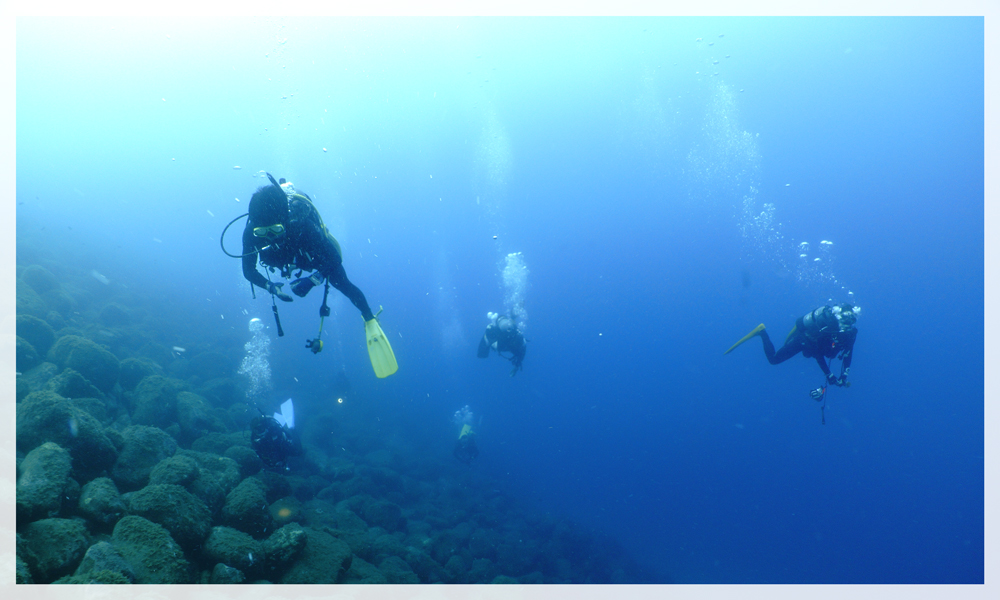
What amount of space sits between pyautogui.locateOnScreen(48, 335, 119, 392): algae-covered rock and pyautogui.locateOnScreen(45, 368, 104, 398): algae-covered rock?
0.48 metres

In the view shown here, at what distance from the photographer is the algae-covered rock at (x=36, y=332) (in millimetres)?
6102

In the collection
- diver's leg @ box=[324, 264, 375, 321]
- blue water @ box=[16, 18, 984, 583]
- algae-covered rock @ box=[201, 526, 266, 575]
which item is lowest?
algae-covered rock @ box=[201, 526, 266, 575]

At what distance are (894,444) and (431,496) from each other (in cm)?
Result: 8921

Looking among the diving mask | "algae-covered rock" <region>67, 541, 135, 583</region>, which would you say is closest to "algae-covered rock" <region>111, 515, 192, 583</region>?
"algae-covered rock" <region>67, 541, 135, 583</region>

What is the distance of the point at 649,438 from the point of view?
5031 centimetres

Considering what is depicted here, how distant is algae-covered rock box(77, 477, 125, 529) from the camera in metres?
3.38

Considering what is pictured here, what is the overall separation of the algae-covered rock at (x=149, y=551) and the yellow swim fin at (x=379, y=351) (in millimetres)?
2791

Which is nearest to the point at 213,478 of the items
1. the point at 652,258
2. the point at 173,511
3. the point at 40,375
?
the point at 173,511

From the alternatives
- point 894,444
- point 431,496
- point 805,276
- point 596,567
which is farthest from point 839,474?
point 431,496

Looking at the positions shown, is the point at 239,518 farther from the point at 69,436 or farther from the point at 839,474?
the point at 839,474

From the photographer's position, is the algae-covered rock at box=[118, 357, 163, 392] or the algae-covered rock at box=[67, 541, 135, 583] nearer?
the algae-covered rock at box=[67, 541, 135, 583]

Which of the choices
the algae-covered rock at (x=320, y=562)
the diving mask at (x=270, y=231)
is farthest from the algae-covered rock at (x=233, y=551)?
the diving mask at (x=270, y=231)

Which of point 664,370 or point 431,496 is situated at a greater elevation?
point 664,370

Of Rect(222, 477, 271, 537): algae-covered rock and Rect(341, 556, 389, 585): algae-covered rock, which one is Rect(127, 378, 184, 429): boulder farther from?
Rect(341, 556, 389, 585): algae-covered rock
